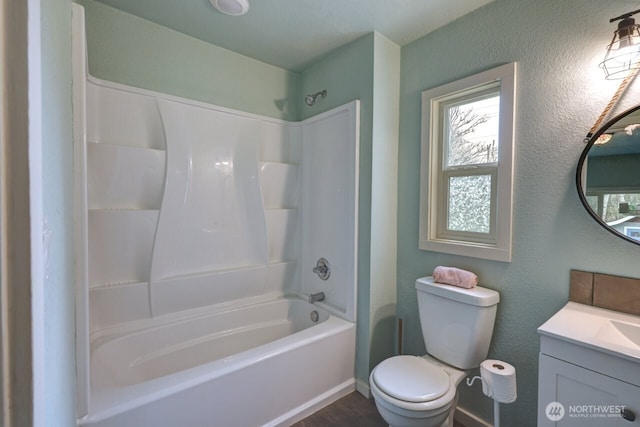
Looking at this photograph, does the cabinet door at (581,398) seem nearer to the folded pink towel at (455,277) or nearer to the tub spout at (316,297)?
the folded pink towel at (455,277)

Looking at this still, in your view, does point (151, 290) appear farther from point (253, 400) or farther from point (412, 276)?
point (412, 276)

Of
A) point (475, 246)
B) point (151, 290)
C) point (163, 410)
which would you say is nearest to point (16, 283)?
point (163, 410)

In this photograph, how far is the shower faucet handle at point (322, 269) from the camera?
221cm

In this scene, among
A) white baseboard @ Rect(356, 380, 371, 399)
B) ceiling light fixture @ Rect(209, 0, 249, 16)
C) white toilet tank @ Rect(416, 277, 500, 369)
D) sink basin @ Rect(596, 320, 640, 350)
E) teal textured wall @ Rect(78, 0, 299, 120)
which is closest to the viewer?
sink basin @ Rect(596, 320, 640, 350)

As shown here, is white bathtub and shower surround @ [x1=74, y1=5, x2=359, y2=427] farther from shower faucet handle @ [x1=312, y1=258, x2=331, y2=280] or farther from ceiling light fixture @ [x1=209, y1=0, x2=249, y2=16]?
ceiling light fixture @ [x1=209, y1=0, x2=249, y2=16]

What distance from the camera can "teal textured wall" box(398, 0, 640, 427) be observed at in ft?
4.19

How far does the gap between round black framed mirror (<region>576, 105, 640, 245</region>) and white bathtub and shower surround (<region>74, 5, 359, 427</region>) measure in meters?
1.18

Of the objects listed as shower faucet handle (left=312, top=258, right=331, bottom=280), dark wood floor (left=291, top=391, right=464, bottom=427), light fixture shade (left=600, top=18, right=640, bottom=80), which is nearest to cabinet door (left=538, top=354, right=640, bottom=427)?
dark wood floor (left=291, top=391, right=464, bottom=427)

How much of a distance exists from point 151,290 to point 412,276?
1.74 metres

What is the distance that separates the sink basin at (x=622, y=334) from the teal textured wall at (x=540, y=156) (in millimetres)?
220

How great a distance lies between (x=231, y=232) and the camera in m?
2.20

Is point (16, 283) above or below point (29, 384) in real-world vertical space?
above

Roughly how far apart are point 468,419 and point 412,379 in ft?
2.10

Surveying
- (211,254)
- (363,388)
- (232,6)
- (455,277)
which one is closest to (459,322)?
(455,277)
